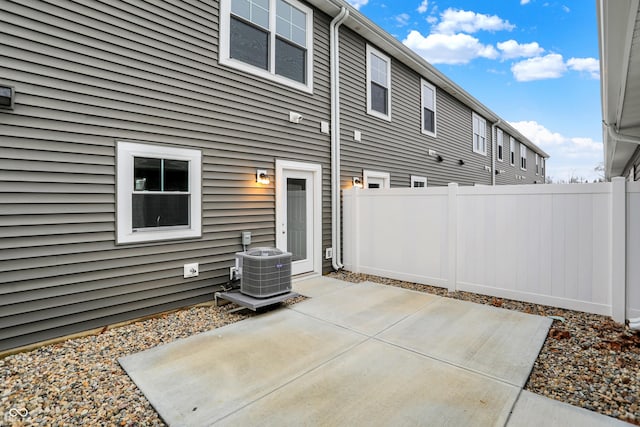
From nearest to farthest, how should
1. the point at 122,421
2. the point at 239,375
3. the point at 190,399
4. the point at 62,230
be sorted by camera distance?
the point at 122,421 < the point at 190,399 < the point at 239,375 < the point at 62,230

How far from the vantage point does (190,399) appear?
2.34 metres

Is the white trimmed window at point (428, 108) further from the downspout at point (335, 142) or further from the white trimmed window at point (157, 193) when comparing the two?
the white trimmed window at point (157, 193)

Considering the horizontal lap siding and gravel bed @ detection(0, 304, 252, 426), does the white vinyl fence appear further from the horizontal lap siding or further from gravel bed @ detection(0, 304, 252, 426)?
gravel bed @ detection(0, 304, 252, 426)

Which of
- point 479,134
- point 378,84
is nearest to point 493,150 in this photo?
point 479,134

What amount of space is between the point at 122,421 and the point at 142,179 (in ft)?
8.94

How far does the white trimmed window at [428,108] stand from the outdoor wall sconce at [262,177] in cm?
598

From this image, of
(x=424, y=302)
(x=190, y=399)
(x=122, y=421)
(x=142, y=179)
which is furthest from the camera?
(x=424, y=302)

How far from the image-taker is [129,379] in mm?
2592

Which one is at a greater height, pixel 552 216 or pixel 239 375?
pixel 552 216

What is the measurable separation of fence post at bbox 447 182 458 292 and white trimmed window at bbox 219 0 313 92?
3208 millimetres

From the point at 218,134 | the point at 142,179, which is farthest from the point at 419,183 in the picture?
the point at 142,179

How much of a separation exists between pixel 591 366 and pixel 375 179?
5.46m

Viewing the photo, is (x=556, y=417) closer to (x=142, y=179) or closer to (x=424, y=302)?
(x=424, y=302)

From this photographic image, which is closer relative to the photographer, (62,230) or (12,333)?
(12,333)
